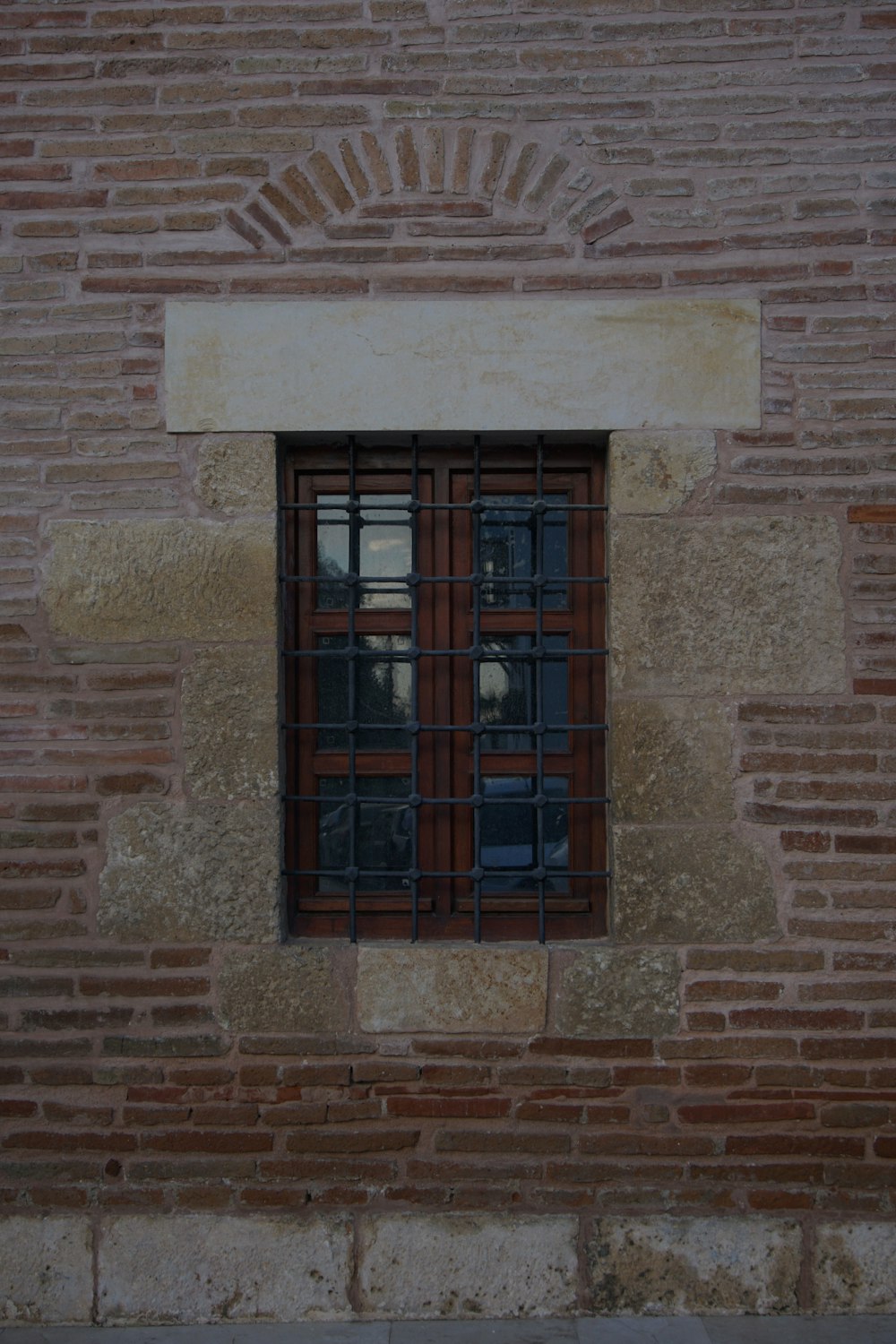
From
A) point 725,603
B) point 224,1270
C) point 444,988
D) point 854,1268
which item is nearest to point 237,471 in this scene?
point 725,603

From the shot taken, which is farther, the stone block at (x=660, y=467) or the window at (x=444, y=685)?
the window at (x=444, y=685)

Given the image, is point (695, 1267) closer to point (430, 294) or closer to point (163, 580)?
point (163, 580)

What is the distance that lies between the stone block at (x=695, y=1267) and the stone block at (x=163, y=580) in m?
1.87

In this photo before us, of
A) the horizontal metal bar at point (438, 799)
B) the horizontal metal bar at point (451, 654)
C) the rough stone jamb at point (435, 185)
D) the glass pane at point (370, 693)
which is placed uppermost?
the rough stone jamb at point (435, 185)

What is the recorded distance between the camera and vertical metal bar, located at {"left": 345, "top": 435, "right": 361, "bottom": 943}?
2.68m

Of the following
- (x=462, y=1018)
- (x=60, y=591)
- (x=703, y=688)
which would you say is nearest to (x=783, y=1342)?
(x=462, y=1018)

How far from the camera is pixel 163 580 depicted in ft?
8.66

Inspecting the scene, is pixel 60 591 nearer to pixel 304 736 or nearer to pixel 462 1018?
pixel 304 736

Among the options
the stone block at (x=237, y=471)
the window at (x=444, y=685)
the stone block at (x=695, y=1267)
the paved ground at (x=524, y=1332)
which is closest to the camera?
the paved ground at (x=524, y=1332)

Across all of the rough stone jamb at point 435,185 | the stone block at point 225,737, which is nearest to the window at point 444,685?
the stone block at point 225,737

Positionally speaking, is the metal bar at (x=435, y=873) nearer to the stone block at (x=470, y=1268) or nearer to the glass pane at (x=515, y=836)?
the glass pane at (x=515, y=836)

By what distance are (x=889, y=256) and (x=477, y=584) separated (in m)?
1.42

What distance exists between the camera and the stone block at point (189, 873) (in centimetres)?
262

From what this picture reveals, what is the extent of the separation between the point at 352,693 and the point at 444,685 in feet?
0.87
